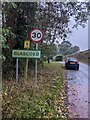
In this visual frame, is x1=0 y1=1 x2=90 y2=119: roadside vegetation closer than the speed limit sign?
Yes

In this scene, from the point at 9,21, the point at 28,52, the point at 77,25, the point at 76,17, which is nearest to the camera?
the point at 28,52

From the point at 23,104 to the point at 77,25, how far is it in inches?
563

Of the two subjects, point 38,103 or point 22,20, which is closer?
point 38,103

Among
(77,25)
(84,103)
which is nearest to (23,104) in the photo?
(84,103)

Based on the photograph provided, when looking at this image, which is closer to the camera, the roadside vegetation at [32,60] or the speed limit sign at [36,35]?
the roadside vegetation at [32,60]

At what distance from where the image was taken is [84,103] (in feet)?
27.8

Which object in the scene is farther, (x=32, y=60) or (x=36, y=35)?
(x=32, y=60)

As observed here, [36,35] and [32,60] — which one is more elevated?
[36,35]

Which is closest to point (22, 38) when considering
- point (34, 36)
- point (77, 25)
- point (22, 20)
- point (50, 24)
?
point (22, 20)

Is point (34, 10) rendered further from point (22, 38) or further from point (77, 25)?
point (77, 25)

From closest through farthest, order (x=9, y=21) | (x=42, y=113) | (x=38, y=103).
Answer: (x=42, y=113) → (x=38, y=103) → (x=9, y=21)

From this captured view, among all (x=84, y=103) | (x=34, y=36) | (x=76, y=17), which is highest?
(x=76, y=17)

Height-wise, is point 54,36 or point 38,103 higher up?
point 54,36

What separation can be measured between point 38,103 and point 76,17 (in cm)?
1253
